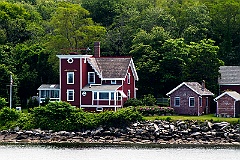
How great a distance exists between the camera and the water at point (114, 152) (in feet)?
181

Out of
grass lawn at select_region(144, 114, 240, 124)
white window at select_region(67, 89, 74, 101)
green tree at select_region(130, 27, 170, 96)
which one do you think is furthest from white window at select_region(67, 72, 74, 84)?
grass lawn at select_region(144, 114, 240, 124)

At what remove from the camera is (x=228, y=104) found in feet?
234

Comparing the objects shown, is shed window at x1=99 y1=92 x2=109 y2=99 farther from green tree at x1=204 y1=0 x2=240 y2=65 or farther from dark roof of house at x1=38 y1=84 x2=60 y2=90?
green tree at x1=204 y1=0 x2=240 y2=65

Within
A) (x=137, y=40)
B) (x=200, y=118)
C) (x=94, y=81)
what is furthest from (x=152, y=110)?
(x=137, y=40)

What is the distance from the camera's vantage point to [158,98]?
79.2 metres

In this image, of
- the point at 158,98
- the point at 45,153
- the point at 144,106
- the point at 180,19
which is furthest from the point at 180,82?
the point at 45,153

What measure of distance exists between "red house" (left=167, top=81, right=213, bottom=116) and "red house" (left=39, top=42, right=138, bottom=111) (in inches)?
177

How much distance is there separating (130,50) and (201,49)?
1215 centimetres

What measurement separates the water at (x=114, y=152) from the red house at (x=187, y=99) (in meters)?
11.0

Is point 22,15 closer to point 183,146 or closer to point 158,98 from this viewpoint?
point 158,98

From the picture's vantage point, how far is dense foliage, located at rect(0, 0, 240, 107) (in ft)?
260

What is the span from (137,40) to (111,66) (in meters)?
8.67

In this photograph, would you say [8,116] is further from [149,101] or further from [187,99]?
[187,99]

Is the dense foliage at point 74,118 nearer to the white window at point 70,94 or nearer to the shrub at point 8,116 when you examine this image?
the shrub at point 8,116
